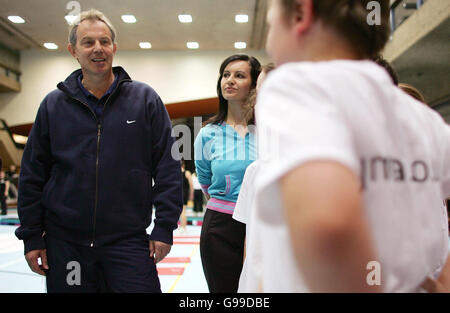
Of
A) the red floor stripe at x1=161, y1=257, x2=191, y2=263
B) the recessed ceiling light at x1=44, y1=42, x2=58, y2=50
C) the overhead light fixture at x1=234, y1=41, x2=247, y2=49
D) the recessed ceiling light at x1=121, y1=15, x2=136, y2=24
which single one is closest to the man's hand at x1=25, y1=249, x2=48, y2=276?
the red floor stripe at x1=161, y1=257, x2=191, y2=263

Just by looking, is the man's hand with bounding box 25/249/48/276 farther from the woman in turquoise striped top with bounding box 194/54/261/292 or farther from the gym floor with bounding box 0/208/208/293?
the gym floor with bounding box 0/208/208/293

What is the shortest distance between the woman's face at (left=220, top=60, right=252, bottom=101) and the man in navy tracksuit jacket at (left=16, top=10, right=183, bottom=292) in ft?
2.37

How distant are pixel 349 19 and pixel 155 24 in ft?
41.3

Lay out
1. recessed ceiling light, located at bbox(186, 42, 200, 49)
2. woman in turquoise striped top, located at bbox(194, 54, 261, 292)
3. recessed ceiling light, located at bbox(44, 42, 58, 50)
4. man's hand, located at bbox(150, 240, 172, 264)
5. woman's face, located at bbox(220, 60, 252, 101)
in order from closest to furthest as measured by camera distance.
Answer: man's hand, located at bbox(150, 240, 172, 264) < woman in turquoise striped top, located at bbox(194, 54, 261, 292) < woman's face, located at bbox(220, 60, 252, 101) < recessed ceiling light, located at bbox(44, 42, 58, 50) < recessed ceiling light, located at bbox(186, 42, 200, 49)

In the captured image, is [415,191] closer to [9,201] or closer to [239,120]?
[239,120]

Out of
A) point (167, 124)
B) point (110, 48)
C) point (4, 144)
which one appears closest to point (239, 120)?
point (167, 124)

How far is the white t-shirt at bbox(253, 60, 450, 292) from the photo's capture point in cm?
52

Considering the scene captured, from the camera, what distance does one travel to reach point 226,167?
2457 mm

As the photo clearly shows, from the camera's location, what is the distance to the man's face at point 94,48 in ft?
6.68

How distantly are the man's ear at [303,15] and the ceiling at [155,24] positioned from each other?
1021 cm

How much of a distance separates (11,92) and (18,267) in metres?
12.1

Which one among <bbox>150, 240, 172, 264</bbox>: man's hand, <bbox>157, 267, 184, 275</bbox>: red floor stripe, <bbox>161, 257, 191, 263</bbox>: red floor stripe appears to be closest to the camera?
<bbox>150, 240, 172, 264</bbox>: man's hand

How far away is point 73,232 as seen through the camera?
1845 millimetres

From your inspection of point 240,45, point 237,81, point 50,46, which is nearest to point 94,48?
point 237,81
